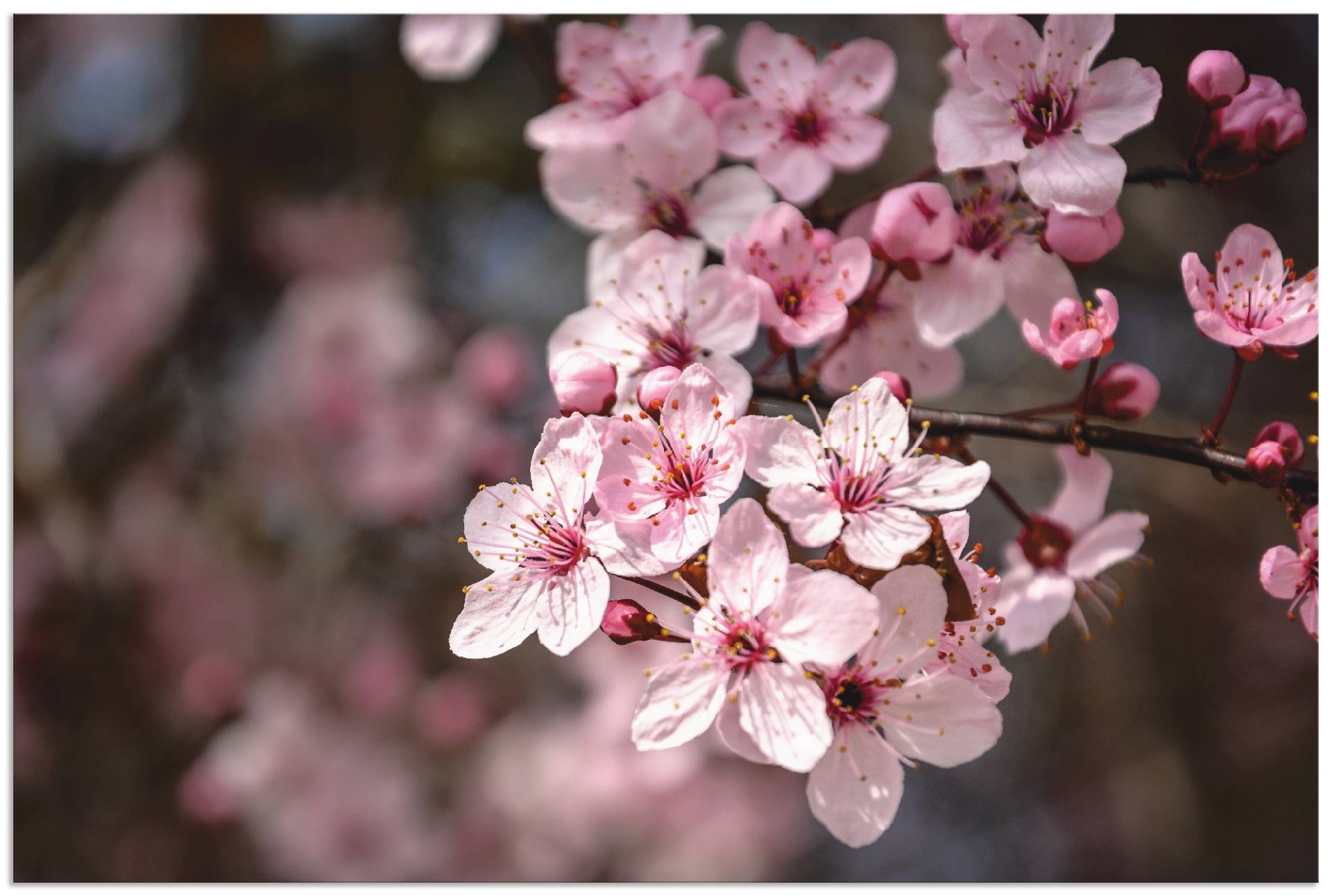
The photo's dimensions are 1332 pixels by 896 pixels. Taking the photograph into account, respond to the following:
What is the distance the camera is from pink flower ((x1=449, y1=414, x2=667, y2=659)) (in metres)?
0.90

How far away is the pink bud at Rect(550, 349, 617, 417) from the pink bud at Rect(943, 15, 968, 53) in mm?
535

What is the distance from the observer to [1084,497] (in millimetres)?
1254

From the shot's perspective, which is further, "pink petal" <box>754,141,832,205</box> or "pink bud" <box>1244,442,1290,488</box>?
"pink petal" <box>754,141,832,205</box>

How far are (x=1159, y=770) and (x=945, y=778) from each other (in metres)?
0.64

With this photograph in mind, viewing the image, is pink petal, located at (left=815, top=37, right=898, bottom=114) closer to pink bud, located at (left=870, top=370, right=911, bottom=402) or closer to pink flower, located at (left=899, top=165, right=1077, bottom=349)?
pink flower, located at (left=899, top=165, right=1077, bottom=349)

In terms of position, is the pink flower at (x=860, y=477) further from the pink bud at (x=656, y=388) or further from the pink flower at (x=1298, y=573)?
the pink flower at (x=1298, y=573)

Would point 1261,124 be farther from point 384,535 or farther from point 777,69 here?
point 384,535

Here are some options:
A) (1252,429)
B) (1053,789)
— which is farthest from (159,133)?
(1053,789)

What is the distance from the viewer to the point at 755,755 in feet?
2.84

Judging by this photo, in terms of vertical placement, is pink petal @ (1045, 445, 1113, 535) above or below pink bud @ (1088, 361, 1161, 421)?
below

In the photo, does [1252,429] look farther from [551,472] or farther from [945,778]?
[551,472]

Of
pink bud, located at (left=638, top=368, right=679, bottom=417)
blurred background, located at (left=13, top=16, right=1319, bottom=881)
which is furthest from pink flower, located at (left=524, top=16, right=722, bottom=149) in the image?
blurred background, located at (left=13, top=16, right=1319, bottom=881)

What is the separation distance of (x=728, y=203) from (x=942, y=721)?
2.15 feet

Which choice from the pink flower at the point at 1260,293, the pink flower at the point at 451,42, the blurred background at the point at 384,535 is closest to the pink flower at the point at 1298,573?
the pink flower at the point at 1260,293
